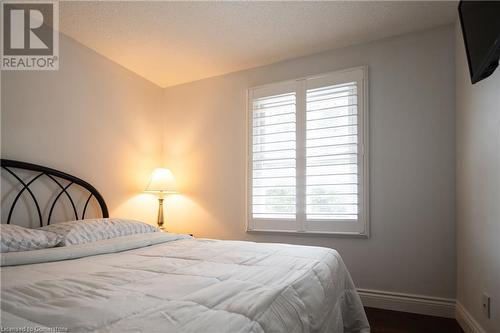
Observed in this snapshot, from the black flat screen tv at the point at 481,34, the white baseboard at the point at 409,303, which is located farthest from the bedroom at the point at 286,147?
the black flat screen tv at the point at 481,34

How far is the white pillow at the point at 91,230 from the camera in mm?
1904

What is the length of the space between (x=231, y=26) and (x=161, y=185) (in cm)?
171

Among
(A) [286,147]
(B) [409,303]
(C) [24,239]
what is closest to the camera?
(C) [24,239]

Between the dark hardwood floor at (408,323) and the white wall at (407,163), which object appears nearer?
the dark hardwood floor at (408,323)

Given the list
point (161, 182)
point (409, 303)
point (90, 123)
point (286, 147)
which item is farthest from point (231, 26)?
point (409, 303)

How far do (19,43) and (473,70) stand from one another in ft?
9.74

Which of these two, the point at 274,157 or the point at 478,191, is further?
the point at 274,157

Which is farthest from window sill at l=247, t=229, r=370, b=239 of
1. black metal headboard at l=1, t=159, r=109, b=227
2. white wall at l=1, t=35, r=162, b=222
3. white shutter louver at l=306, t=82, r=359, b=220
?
black metal headboard at l=1, t=159, r=109, b=227

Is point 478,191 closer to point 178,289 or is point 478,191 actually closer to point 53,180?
point 178,289

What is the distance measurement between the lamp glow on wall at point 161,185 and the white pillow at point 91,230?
0.75 metres

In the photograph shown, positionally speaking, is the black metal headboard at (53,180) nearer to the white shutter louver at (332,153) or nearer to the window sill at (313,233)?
the window sill at (313,233)

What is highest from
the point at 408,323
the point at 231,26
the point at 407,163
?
the point at 231,26

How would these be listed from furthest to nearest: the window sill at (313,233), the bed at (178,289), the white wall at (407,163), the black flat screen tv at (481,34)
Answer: the window sill at (313,233)
the white wall at (407,163)
the black flat screen tv at (481,34)
the bed at (178,289)

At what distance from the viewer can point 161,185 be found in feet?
10.3
